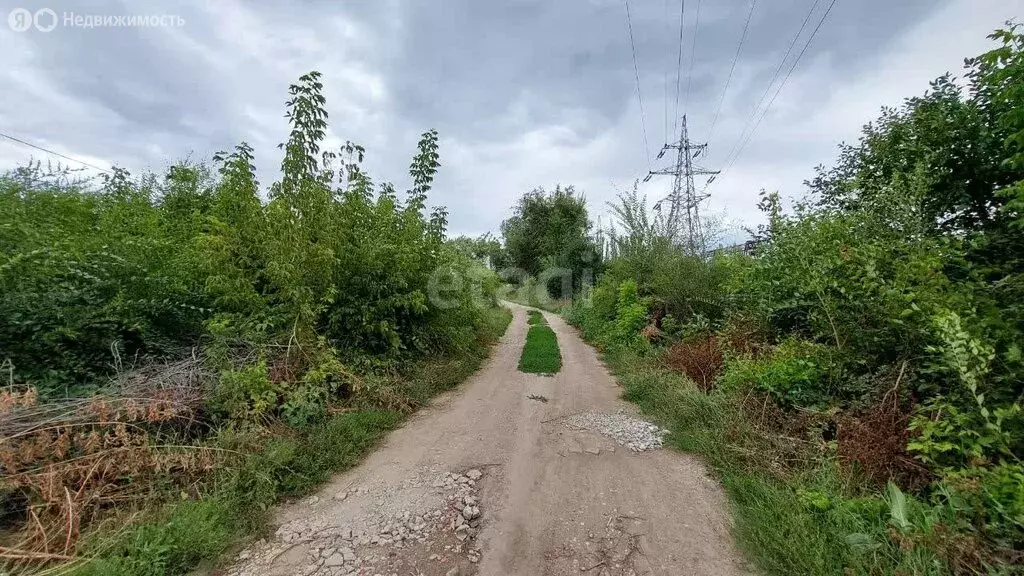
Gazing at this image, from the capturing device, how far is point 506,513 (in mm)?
2963

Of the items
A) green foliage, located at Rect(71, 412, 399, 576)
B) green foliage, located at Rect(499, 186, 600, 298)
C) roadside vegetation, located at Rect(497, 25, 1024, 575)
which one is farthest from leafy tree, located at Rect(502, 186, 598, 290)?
green foliage, located at Rect(71, 412, 399, 576)

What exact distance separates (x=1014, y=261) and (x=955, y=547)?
2.23 meters

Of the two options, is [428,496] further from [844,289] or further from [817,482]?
[844,289]

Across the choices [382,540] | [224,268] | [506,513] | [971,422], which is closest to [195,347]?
[224,268]

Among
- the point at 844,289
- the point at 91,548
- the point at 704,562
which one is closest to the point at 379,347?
the point at 91,548

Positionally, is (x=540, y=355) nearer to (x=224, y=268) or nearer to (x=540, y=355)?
(x=540, y=355)

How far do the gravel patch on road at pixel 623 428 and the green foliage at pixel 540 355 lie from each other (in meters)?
2.57

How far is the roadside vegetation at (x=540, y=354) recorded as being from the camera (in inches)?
311

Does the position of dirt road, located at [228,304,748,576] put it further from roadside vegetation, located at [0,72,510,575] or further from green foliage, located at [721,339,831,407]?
green foliage, located at [721,339,831,407]

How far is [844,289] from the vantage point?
358 centimetres

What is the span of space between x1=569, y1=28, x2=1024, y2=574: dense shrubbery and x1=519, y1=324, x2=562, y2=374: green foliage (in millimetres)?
2368

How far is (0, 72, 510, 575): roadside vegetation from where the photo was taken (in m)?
2.63

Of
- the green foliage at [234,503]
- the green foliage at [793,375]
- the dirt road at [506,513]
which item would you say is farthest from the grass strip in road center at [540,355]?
the green foliage at [234,503]

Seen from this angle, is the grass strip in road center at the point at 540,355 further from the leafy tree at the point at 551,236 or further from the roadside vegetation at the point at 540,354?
the leafy tree at the point at 551,236
